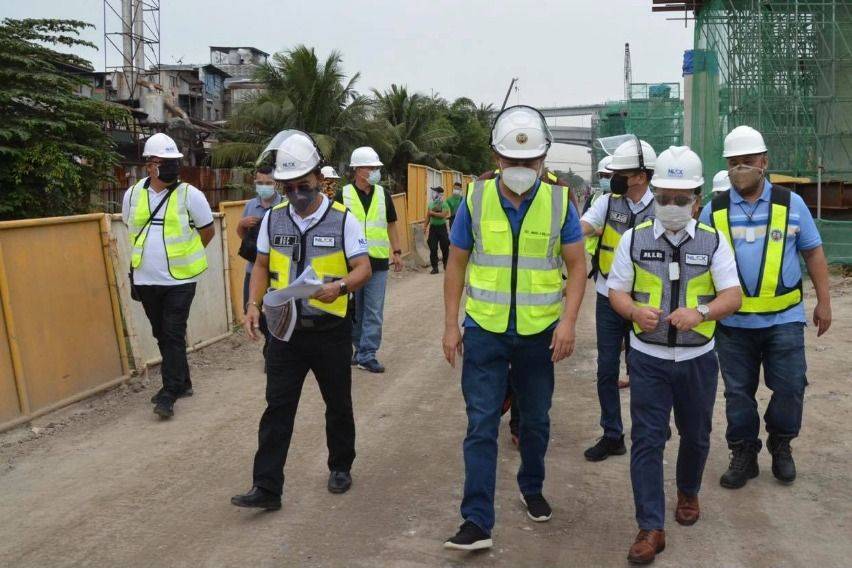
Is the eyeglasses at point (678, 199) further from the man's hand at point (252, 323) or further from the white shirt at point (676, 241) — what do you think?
the man's hand at point (252, 323)

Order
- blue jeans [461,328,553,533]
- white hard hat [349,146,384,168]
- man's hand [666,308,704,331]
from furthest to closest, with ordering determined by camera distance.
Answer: white hard hat [349,146,384,168]
blue jeans [461,328,553,533]
man's hand [666,308,704,331]

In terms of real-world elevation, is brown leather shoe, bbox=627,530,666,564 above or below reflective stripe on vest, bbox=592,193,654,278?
below

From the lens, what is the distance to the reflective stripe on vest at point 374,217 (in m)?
8.62

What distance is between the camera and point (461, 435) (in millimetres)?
6371

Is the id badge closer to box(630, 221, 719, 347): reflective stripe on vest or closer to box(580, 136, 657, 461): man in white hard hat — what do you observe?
box(630, 221, 719, 347): reflective stripe on vest

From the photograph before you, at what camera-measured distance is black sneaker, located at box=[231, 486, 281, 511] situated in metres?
4.82

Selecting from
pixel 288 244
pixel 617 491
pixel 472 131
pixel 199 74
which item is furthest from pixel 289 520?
pixel 472 131

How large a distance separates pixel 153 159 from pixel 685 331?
4452 millimetres

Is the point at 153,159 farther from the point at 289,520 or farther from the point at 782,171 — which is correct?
the point at 782,171

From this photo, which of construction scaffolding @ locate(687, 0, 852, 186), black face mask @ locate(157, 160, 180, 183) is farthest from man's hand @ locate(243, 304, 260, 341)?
construction scaffolding @ locate(687, 0, 852, 186)

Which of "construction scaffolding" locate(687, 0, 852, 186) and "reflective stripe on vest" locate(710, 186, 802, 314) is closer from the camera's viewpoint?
"reflective stripe on vest" locate(710, 186, 802, 314)

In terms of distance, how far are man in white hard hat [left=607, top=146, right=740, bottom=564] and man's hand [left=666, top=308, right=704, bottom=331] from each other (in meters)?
0.05

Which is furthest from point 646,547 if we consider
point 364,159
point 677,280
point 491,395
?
point 364,159

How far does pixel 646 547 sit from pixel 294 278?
2.26m
